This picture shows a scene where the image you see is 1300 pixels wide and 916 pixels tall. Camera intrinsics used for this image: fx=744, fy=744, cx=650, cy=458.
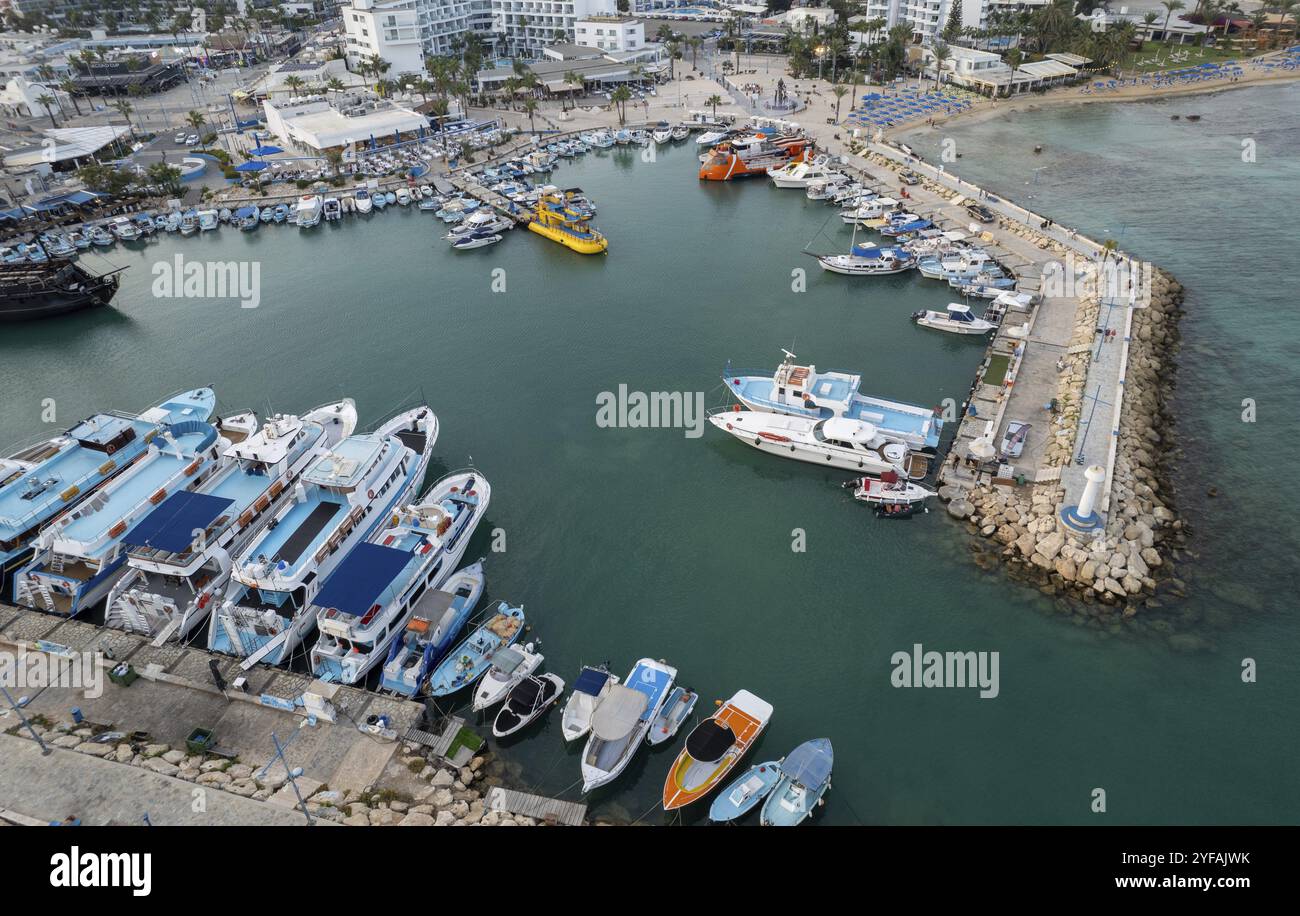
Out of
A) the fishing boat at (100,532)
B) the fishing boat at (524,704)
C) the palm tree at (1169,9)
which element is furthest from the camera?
the palm tree at (1169,9)

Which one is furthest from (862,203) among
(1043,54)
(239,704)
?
(1043,54)

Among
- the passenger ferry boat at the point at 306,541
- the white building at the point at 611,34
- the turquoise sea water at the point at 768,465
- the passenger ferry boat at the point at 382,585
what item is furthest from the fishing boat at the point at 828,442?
the white building at the point at 611,34

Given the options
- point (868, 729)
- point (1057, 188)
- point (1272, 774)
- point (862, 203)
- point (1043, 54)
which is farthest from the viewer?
point (1043, 54)

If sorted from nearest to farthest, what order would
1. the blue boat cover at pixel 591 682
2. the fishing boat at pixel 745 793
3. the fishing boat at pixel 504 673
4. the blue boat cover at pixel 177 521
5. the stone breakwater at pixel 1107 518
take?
the fishing boat at pixel 745 793
the blue boat cover at pixel 591 682
the fishing boat at pixel 504 673
the blue boat cover at pixel 177 521
the stone breakwater at pixel 1107 518

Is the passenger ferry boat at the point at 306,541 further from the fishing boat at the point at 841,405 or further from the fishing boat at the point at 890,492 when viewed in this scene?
the fishing boat at the point at 890,492

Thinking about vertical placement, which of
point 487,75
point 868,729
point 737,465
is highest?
point 487,75

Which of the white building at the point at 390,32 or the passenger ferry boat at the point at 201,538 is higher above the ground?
the white building at the point at 390,32

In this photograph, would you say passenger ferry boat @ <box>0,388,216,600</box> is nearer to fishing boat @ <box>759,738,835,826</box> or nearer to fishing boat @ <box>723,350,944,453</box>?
fishing boat @ <box>723,350,944,453</box>

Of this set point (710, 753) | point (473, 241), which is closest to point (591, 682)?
point (710, 753)

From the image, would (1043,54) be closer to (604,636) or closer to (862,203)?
(862,203)
